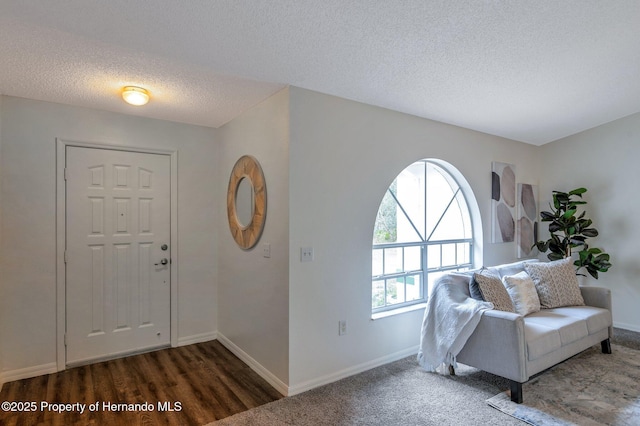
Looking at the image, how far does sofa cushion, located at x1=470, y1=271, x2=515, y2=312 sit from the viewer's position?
2.79m

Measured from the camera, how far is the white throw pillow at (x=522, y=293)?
3043 mm

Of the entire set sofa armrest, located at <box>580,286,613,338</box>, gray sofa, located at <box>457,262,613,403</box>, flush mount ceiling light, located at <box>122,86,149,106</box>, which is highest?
flush mount ceiling light, located at <box>122,86,149,106</box>

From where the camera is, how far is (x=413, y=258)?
11.8ft

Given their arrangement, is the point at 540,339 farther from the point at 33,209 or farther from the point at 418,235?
the point at 33,209

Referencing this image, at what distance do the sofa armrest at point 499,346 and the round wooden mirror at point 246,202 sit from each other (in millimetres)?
1871

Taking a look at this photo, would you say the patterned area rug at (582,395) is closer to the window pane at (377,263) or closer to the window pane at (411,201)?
the window pane at (377,263)

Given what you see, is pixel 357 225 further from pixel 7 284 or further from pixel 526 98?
pixel 7 284

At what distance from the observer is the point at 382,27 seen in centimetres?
204

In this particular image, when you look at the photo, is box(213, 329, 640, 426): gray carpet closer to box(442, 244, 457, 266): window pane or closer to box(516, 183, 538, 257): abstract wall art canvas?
box(442, 244, 457, 266): window pane

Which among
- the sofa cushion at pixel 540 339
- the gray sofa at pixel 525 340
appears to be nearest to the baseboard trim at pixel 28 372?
the gray sofa at pixel 525 340

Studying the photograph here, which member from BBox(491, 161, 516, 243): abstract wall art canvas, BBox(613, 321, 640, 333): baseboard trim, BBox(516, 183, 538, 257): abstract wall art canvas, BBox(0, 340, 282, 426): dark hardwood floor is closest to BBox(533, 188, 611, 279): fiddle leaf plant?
BBox(516, 183, 538, 257): abstract wall art canvas

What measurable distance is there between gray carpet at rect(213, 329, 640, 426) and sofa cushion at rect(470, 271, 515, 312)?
0.58 metres

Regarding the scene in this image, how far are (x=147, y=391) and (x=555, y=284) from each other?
366 centimetres

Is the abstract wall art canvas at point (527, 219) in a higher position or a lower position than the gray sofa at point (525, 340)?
higher
